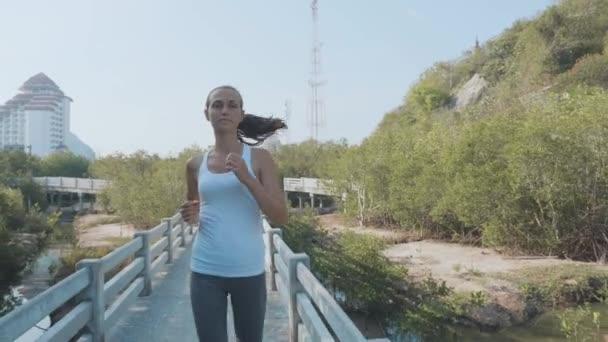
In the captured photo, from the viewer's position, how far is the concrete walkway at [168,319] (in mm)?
5043

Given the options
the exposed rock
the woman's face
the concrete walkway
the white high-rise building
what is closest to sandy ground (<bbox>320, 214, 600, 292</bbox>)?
the concrete walkway

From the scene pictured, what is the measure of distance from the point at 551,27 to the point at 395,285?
37406 mm

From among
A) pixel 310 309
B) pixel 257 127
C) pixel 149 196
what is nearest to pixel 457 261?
pixel 310 309

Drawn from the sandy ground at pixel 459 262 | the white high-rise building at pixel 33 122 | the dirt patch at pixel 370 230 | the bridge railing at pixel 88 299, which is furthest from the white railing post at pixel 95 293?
the white high-rise building at pixel 33 122

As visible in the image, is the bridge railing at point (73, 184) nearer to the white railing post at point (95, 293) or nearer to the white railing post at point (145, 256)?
the white railing post at point (145, 256)

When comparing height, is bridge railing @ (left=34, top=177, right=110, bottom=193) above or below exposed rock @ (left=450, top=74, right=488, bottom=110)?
below

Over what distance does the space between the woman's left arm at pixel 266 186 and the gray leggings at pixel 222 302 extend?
0.32m

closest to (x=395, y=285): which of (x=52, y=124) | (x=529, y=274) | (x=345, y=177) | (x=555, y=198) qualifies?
(x=529, y=274)

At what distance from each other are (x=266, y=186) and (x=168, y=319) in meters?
3.67

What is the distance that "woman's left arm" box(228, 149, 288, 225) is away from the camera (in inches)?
93.0

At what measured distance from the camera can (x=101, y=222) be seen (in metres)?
38.1

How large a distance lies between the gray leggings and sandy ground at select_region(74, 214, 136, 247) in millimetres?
24578

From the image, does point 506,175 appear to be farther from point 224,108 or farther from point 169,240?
point 224,108

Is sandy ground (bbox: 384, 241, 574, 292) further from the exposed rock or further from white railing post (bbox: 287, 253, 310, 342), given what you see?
the exposed rock
